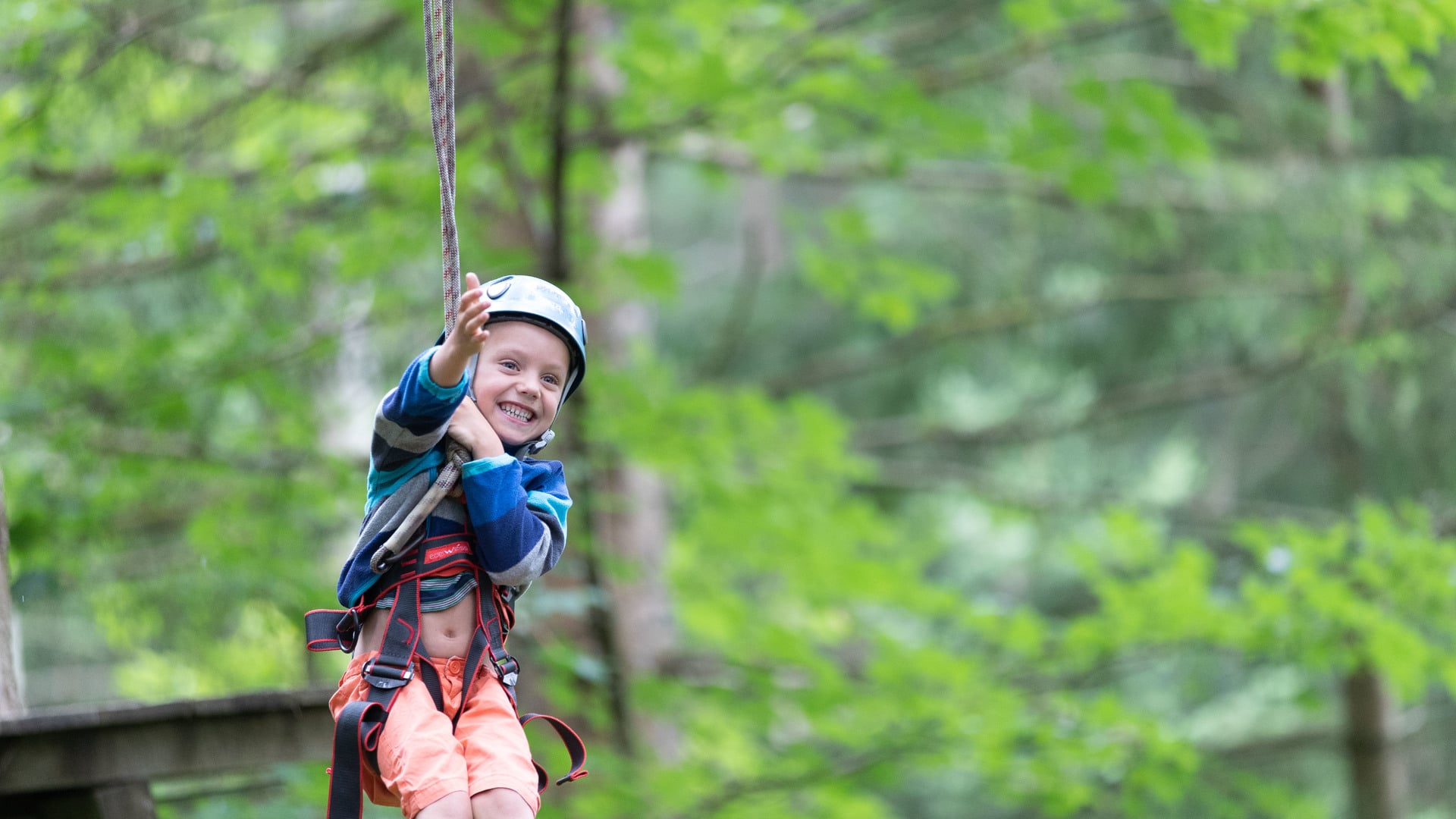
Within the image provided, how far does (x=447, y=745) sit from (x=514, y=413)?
1.22ft

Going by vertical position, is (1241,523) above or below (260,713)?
above

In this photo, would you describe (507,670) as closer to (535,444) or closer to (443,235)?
(535,444)

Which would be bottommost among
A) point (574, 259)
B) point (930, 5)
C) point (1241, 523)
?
point (1241, 523)

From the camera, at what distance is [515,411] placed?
150 centimetres

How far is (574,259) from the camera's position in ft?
17.1

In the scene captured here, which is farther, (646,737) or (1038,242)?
(1038,242)

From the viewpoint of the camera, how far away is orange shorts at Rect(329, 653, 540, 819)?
4.44 feet

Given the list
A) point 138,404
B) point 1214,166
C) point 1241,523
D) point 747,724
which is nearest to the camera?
point 138,404

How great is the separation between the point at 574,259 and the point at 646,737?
2.71 meters

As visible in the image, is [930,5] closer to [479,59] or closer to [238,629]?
[479,59]

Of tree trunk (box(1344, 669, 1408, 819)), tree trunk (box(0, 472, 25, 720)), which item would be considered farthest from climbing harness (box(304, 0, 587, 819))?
tree trunk (box(1344, 669, 1408, 819))

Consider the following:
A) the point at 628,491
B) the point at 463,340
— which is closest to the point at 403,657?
the point at 463,340

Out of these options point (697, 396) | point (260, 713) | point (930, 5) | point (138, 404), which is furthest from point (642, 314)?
point (260, 713)

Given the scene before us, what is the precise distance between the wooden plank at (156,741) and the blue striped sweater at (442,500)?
0.94 m
